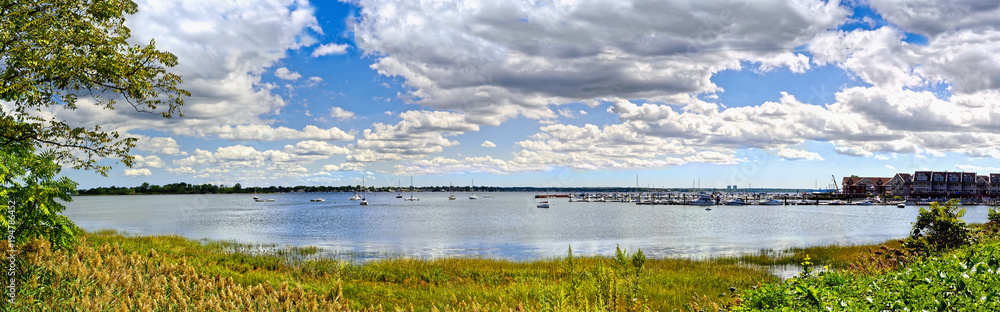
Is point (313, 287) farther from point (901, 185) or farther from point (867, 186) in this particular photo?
point (867, 186)

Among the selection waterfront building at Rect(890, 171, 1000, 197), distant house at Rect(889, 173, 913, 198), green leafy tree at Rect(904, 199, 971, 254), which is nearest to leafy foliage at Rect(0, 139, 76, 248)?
green leafy tree at Rect(904, 199, 971, 254)

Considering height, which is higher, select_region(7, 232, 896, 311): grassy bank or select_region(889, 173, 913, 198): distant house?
select_region(889, 173, 913, 198): distant house

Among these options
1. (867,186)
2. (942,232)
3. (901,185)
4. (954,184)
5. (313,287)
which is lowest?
(313,287)

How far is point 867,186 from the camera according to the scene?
176375 millimetres

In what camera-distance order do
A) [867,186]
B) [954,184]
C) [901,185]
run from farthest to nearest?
[867,186] < [901,185] < [954,184]

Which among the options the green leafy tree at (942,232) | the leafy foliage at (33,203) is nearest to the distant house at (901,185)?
the green leafy tree at (942,232)

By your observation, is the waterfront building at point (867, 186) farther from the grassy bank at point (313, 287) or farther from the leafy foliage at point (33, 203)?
the leafy foliage at point (33, 203)

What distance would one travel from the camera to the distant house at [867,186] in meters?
173

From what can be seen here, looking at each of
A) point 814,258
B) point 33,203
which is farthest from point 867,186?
point 33,203

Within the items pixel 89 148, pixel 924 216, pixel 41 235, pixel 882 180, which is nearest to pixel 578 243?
pixel 924 216

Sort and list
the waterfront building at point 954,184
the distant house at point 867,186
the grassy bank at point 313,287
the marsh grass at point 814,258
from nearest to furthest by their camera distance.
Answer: the grassy bank at point 313,287
the marsh grass at point 814,258
the waterfront building at point 954,184
the distant house at point 867,186

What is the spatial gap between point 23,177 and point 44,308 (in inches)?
209

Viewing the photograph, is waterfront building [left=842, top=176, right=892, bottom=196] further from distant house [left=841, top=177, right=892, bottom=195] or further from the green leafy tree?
the green leafy tree

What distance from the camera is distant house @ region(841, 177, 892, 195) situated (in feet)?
568
